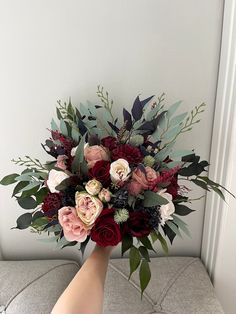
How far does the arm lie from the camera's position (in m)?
0.71

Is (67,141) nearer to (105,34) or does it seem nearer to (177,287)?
(105,34)

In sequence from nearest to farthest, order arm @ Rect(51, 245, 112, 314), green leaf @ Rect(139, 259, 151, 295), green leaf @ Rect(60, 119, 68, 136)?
arm @ Rect(51, 245, 112, 314), green leaf @ Rect(139, 259, 151, 295), green leaf @ Rect(60, 119, 68, 136)

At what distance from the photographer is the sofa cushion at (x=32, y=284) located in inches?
38.5

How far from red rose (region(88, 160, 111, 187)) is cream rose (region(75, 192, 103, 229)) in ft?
0.15

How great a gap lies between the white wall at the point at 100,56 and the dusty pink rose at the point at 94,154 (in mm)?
228

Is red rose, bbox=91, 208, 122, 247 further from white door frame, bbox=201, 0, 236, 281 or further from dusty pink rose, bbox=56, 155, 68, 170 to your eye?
white door frame, bbox=201, 0, 236, 281

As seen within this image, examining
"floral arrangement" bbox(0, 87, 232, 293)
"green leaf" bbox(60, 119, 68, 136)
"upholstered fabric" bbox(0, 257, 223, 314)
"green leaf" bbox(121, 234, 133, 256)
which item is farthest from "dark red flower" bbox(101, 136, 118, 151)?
"upholstered fabric" bbox(0, 257, 223, 314)

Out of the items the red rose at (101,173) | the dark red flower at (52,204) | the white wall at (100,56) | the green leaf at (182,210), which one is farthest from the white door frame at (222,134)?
the dark red flower at (52,204)

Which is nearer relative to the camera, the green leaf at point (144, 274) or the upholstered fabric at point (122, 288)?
the green leaf at point (144, 274)

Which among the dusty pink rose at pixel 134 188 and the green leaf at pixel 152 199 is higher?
the dusty pink rose at pixel 134 188

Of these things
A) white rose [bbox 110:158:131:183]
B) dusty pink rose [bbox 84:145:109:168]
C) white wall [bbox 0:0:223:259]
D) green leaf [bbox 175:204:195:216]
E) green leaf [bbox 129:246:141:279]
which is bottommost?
green leaf [bbox 129:246:141:279]

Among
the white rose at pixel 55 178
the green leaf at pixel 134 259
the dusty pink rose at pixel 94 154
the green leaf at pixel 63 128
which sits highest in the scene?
the green leaf at pixel 63 128

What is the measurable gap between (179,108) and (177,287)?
0.56 m

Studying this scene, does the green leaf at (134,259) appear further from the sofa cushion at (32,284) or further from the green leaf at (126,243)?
the sofa cushion at (32,284)
